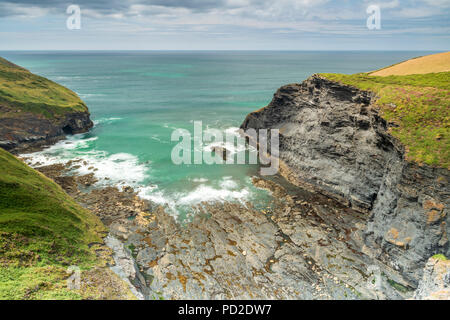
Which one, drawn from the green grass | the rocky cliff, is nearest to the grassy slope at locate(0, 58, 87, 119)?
the rocky cliff

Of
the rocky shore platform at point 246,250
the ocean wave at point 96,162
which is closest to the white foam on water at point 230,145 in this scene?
the ocean wave at point 96,162

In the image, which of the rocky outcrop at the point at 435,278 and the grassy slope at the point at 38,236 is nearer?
the rocky outcrop at the point at 435,278

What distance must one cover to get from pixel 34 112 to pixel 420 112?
79335mm

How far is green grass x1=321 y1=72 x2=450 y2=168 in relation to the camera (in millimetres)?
27631

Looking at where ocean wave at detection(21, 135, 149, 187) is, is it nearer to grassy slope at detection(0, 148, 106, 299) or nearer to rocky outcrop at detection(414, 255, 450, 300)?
grassy slope at detection(0, 148, 106, 299)

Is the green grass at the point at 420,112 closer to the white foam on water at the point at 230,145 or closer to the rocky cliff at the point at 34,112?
the white foam on water at the point at 230,145

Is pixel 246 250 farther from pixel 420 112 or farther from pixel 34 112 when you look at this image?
pixel 34 112

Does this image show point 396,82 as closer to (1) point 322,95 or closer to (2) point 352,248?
(1) point 322,95

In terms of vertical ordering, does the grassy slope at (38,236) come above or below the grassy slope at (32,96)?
below

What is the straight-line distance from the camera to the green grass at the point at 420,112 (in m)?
27.6

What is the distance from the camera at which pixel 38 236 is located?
81.3 feet

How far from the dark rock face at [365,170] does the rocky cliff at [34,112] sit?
51.9m

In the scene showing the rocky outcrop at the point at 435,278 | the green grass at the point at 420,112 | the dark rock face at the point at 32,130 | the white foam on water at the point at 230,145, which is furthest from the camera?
the white foam on water at the point at 230,145

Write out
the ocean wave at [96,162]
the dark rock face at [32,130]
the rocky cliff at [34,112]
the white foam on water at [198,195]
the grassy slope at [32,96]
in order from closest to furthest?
the white foam on water at [198,195]
the ocean wave at [96,162]
the dark rock face at [32,130]
the rocky cliff at [34,112]
the grassy slope at [32,96]
